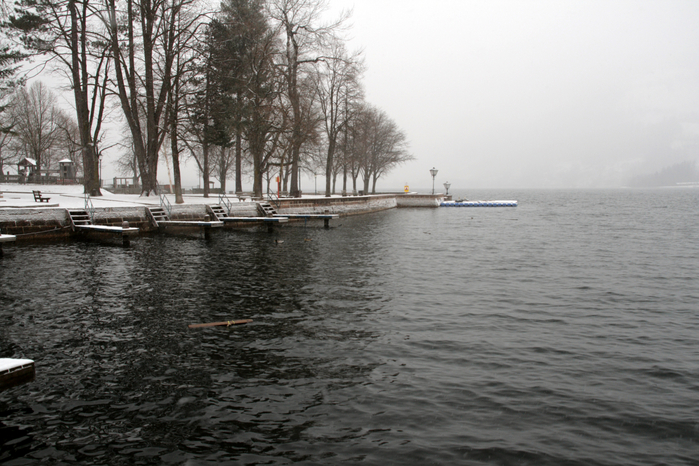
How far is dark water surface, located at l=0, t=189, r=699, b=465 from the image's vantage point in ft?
17.8

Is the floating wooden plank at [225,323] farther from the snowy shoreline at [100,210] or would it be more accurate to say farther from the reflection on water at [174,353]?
the snowy shoreline at [100,210]

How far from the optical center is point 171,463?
16.5 ft

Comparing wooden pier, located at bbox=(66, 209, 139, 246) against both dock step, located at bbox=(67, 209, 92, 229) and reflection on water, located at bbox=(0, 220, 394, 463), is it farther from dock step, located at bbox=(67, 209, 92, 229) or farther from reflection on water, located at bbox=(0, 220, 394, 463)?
reflection on water, located at bbox=(0, 220, 394, 463)

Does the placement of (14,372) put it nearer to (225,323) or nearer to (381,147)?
(225,323)

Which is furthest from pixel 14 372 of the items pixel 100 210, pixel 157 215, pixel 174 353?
pixel 157 215

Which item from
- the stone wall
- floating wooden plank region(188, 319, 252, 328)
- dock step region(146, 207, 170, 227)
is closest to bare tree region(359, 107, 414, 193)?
the stone wall

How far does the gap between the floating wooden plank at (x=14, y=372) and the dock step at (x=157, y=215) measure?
2154 centimetres

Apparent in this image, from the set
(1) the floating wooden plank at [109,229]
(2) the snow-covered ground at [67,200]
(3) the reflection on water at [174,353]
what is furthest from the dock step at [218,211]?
(3) the reflection on water at [174,353]

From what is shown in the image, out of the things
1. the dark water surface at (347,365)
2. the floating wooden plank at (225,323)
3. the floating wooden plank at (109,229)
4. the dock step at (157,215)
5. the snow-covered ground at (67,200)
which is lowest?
the dark water surface at (347,365)

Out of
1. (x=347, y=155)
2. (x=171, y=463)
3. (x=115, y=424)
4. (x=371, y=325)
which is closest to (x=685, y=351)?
(x=371, y=325)

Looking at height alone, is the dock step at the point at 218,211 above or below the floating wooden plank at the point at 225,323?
above

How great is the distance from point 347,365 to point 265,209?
25.6m

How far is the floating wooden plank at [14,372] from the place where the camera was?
5406 mm

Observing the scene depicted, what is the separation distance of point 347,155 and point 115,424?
51.6 metres
